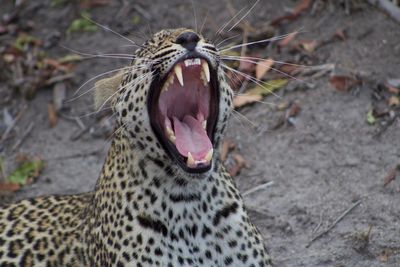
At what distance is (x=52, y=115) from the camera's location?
8.60 m

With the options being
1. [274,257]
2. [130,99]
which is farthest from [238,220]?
[274,257]

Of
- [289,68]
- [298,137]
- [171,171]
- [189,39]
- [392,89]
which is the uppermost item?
[189,39]

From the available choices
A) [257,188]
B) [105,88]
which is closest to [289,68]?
[257,188]

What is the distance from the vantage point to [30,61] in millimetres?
9211

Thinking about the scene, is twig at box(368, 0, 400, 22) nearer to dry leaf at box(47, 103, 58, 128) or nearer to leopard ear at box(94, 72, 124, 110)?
leopard ear at box(94, 72, 124, 110)

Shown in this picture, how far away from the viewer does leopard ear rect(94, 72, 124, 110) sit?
206 inches

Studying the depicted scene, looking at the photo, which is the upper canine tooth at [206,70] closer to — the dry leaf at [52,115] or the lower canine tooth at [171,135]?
the lower canine tooth at [171,135]

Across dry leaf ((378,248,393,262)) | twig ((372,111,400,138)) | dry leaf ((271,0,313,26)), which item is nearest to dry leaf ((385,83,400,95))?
twig ((372,111,400,138))

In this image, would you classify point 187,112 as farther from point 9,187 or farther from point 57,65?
point 57,65

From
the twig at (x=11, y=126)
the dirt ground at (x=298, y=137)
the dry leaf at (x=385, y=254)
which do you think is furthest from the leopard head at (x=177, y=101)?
the twig at (x=11, y=126)

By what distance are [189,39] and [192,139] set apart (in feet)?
1.84

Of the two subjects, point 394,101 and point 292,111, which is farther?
point 292,111

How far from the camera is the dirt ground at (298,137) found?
6.54 metres

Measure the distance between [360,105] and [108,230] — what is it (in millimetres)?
3112
